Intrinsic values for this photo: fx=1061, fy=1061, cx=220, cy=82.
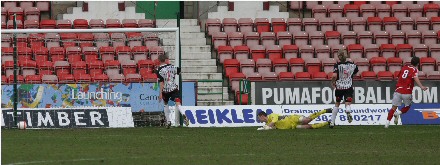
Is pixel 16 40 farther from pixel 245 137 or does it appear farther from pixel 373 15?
pixel 373 15

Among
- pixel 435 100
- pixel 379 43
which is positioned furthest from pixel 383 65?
pixel 435 100

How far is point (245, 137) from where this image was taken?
1964cm

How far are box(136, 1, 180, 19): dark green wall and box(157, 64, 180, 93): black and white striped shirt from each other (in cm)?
1148

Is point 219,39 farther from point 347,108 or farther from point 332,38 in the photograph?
point 347,108

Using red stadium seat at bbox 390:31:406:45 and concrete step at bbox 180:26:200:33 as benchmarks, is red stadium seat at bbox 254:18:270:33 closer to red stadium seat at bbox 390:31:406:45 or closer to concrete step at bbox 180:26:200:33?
concrete step at bbox 180:26:200:33

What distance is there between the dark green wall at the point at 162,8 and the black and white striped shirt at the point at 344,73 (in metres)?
12.9

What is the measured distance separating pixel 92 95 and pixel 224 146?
32.5 ft

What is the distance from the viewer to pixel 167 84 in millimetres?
24609

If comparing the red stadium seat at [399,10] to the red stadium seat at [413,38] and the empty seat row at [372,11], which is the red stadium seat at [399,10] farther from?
the red stadium seat at [413,38]

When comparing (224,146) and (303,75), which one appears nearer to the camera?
(224,146)

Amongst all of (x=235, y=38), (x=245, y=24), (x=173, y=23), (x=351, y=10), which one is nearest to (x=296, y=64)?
(x=235, y=38)

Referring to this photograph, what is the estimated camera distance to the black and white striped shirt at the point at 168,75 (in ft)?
80.3

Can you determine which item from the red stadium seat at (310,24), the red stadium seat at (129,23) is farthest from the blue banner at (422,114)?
the red stadium seat at (129,23)

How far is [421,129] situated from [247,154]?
28.7ft
